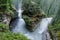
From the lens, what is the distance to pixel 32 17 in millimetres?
6145

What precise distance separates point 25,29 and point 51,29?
0.89m

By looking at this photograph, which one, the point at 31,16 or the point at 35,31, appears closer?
the point at 31,16

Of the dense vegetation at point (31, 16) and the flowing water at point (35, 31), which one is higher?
the dense vegetation at point (31, 16)

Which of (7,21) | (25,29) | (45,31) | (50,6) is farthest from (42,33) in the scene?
(50,6)

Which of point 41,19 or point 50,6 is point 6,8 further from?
point 50,6

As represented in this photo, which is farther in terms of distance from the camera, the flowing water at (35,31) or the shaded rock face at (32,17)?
the flowing water at (35,31)

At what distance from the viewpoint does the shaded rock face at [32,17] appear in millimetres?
6090

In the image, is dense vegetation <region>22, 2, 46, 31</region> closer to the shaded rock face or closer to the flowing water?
the shaded rock face

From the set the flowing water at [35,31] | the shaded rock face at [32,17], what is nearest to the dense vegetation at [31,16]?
the shaded rock face at [32,17]

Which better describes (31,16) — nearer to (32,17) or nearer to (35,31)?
(32,17)

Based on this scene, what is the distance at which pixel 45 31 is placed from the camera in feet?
20.8

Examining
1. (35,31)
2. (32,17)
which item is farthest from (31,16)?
(35,31)

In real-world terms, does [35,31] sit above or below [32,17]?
below

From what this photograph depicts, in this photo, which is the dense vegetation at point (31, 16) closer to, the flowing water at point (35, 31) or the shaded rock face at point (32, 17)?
the shaded rock face at point (32, 17)
